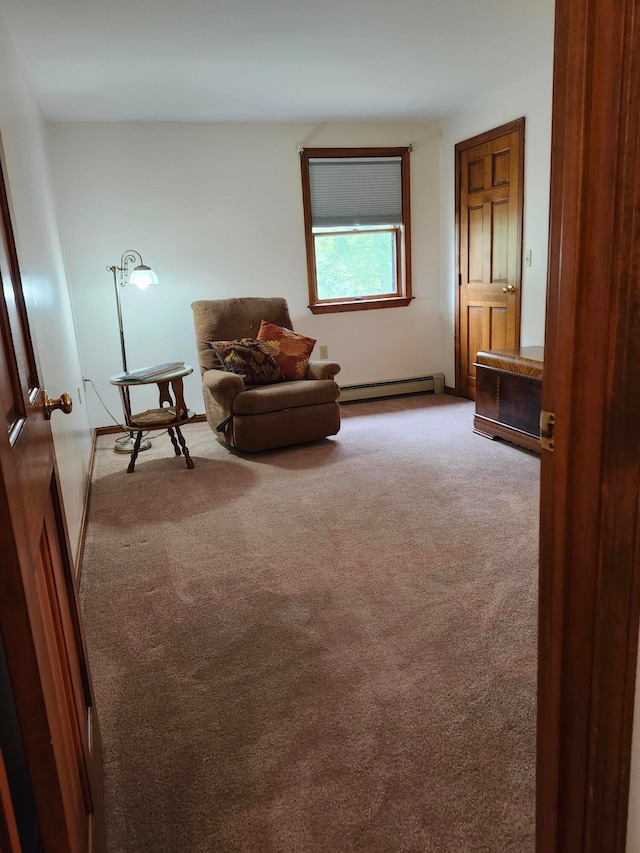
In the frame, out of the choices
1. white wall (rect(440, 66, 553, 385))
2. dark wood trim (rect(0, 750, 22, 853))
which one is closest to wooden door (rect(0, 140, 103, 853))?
dark wood trim (rect(0, 750, 22, 853))

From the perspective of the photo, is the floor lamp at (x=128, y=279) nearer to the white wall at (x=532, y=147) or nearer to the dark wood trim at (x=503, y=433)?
the dark wood trim at (x=503, y=433)

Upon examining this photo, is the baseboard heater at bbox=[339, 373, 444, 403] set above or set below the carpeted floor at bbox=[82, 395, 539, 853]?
above

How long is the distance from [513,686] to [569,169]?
140 cm

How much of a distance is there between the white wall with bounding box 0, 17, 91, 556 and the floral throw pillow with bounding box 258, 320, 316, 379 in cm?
132

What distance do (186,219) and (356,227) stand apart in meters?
1.44

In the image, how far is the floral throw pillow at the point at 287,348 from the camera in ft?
13.8

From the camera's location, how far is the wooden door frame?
2.20ft

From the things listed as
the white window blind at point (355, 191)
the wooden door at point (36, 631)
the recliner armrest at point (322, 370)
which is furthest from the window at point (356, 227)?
the wooden door at point (36, 631)

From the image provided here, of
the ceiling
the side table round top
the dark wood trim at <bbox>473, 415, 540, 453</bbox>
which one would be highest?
the ceiling

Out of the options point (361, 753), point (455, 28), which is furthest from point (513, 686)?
point (455, 28)

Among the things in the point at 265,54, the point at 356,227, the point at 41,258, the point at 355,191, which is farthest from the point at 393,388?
the point at 41,258

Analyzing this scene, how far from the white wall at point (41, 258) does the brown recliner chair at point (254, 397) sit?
886 mm

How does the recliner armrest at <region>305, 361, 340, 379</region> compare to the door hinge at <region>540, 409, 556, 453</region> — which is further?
the recliner armrest at <region>305, 361, 340, 379</region>

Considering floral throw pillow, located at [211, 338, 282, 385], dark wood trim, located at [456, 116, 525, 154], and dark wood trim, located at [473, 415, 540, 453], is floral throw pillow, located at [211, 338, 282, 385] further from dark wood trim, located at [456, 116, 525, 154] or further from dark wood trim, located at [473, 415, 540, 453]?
dark wood trim, located at [456, 116, 525, 154]
